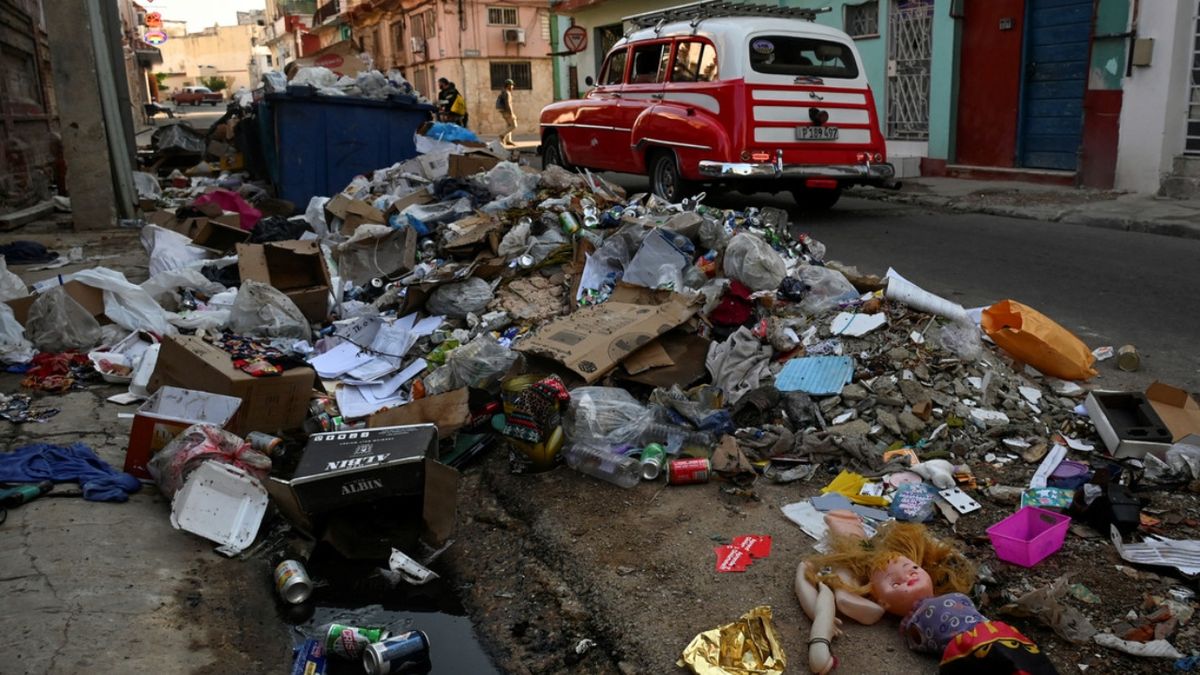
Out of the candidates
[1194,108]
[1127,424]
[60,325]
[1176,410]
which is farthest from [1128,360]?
[1194,108]

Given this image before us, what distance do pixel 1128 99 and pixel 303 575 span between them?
10745 mm

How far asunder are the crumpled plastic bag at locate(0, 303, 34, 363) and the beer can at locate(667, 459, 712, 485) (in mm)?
4025

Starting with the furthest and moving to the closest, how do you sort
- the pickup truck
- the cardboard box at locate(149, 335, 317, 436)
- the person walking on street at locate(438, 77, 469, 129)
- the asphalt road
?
1. the pickup truck
2. the person walking on street at locate(438, 77, 469, 129)
3. the asphalt road
4. the cardboard box at locate(149, 335, 317, 436)

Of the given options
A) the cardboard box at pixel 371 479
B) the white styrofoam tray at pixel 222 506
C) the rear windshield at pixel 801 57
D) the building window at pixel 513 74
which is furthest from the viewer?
the building window at pixel 513 74

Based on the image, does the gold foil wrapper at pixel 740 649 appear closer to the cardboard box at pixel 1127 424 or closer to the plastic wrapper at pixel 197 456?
the cardboard box at pixel 1127 424

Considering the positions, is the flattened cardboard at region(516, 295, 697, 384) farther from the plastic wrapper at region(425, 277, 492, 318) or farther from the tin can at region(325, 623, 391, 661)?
the tin can at region(325, 623, 391, 661)

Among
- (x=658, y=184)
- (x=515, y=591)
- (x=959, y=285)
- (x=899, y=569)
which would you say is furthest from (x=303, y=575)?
(x=658, y=184)

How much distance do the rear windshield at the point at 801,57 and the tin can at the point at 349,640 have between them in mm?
7000

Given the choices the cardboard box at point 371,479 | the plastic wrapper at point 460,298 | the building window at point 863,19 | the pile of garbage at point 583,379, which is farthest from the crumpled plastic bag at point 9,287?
the building window at point 863,19

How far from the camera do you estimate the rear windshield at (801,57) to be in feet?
28.1

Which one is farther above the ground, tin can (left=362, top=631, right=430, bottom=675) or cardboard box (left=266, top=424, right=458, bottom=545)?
cardboard box (left=266, top=424, right=458, bottom=545)

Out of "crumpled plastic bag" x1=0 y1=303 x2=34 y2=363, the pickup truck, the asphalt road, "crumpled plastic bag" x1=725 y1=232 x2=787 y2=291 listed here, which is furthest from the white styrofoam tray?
the pickup truck

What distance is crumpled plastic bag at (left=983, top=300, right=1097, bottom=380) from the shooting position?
4188mm

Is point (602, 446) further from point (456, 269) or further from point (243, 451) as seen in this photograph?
point (456, 269)
